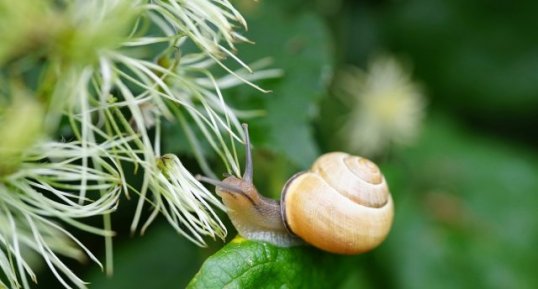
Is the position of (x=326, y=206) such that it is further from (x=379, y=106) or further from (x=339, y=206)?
(x=379, y=106)

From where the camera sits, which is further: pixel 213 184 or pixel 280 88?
pixel 280 88

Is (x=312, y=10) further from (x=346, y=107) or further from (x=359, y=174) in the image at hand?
(x=359, y=174)

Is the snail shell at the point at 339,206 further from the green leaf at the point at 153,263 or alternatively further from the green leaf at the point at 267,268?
the green leaf at the point at 153,263

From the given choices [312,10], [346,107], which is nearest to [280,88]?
[312,10]

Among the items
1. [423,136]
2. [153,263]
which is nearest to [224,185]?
[153,263]

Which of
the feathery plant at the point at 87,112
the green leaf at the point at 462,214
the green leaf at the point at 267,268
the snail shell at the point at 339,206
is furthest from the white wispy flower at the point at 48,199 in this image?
the green leaf at the point at 462,214

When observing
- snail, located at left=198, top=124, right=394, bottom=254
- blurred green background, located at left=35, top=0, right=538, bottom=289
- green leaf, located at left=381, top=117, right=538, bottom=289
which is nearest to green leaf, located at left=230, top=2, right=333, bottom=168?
blurred green background, located at left=35, top=0, right=538, bottom=289
